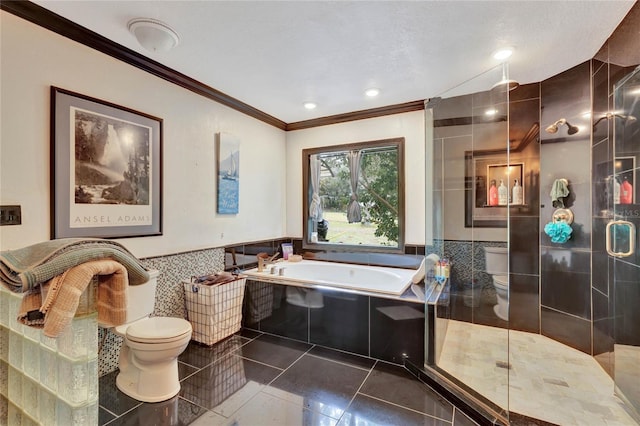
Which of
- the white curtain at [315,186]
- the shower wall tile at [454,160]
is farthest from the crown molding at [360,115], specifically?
the shower wall tile at [454,160]

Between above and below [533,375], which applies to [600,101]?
above

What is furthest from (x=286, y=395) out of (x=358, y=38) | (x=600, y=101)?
(x=600, y=101)

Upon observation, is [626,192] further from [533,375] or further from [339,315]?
[339,315]

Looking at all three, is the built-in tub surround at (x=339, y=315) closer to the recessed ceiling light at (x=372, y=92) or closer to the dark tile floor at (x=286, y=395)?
the dark tile floor at (x=286, y=395)

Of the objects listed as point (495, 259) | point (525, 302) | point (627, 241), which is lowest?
point (525, 302)

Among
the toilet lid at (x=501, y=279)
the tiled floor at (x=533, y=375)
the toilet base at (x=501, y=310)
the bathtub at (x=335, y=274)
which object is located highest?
the toilet lid at (x=501, y=279)

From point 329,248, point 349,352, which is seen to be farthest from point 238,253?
point 349,352

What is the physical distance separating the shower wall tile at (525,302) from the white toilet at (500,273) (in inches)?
13.3

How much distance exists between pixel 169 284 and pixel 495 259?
10.4 feet

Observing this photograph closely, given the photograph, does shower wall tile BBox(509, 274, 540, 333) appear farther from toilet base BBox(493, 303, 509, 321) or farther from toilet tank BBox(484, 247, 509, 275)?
toilet base BBox(493, 303, 509, 321)

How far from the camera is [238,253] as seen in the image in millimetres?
3389

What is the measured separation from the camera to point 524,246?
3.00m

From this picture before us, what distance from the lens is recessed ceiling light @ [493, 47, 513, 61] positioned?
2271 mm

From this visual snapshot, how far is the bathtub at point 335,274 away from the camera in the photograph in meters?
2.96
